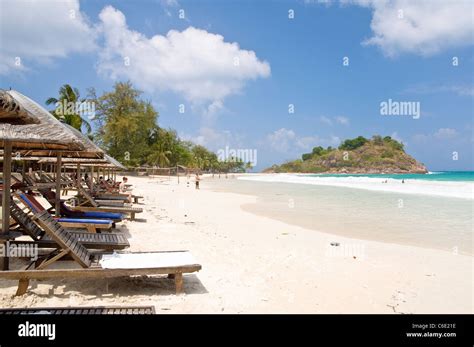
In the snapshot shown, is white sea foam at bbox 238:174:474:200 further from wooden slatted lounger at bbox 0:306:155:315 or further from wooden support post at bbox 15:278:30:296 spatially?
wooden support post at bbox 15:278:30:296

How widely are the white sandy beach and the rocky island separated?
357 ft

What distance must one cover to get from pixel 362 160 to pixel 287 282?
128m

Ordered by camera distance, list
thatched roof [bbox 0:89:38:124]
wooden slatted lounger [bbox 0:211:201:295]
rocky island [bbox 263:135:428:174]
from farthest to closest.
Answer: rocky island [bbox 263:135:428:174] < wooden slatted lounger [bbox 0:211:201:295] < thatched roof [bbox 0:89:38:124]

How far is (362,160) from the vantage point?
4919 inches

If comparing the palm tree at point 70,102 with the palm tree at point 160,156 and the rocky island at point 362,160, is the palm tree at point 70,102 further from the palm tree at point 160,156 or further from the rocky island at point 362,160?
the rocky island at point 362,160

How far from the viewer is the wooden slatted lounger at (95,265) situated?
4121mm

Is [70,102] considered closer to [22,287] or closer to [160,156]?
[160,156]

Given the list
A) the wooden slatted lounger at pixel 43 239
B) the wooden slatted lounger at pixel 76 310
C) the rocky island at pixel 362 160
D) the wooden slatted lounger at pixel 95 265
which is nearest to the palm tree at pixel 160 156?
the wooden slatted lounger at pixel 43 239

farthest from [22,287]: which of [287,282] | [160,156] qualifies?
[160,156]

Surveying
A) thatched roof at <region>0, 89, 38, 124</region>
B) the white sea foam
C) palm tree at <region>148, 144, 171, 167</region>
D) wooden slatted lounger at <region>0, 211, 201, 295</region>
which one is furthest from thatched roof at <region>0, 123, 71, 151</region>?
palm tree at <region>148, 144, 171, 167</region>

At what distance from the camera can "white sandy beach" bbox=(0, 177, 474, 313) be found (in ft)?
13.8

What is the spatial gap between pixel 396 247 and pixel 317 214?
18.2 ft
